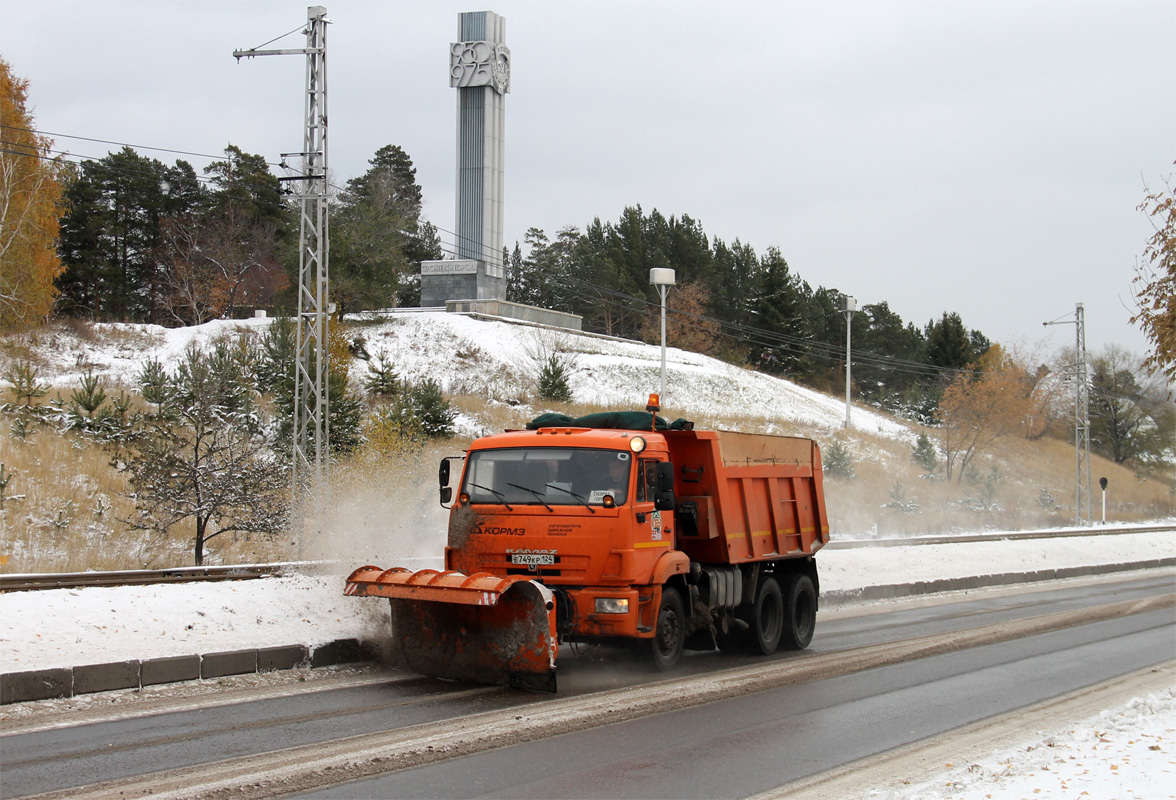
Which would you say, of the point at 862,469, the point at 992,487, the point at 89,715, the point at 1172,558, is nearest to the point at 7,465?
the point at 89,715

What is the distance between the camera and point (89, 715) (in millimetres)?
8008

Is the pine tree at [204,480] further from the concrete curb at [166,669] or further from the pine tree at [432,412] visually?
the pine tree at [432,412]

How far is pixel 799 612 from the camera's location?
13719 millimetres

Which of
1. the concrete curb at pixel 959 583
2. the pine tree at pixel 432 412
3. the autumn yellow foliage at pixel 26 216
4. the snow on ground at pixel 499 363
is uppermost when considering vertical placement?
the autumn yellow foliage at pixel 26 216

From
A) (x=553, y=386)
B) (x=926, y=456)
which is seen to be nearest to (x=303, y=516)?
(x=553, y=386)

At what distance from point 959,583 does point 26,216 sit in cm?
4075

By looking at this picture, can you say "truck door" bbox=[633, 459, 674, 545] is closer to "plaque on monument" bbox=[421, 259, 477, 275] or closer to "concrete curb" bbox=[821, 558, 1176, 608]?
"concrete curb" bbox=[821, 558, 1176, 608]

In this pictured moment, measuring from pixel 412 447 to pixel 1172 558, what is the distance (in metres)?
24.9

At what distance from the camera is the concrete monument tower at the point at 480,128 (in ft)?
204

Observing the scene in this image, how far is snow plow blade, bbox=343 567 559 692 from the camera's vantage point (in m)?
9.15

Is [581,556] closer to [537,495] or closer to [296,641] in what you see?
[537,495]

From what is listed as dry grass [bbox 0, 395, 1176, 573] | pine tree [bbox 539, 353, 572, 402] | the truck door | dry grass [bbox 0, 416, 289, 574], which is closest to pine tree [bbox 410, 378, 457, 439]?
dry grass [bbox 0, 395, 1176, 573]

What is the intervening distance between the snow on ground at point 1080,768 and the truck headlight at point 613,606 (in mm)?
3585

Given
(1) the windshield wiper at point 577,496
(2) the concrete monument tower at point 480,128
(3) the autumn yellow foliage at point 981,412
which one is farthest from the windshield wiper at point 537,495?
(2) the concrete monument tower at point 480,128
